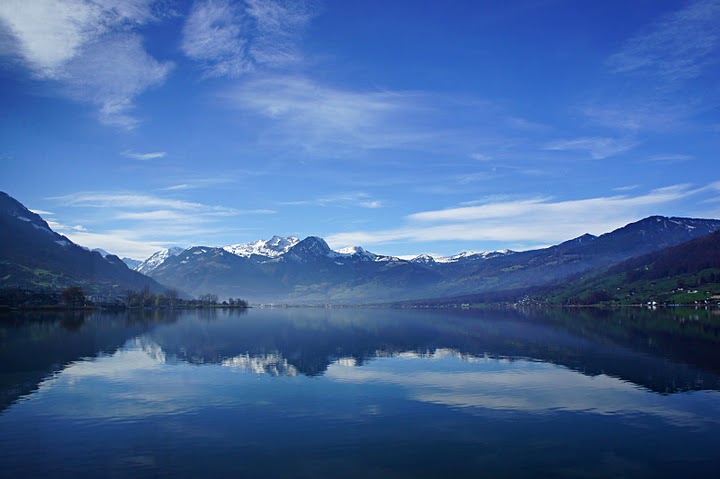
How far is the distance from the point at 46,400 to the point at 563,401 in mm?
49831

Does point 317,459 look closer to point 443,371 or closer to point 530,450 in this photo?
point 530,450

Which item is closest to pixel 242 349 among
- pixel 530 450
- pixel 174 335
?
pixel 174 335

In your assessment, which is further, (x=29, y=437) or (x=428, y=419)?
(x=428, y=419)

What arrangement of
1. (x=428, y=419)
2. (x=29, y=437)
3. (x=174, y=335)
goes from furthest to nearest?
(x=174, y=335) < (x=428, y=419) < (x=29, y=437)

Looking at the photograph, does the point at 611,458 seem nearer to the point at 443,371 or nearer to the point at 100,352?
the point at 443,371

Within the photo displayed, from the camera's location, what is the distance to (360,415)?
42.7 meters

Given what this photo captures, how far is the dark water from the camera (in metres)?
30.2

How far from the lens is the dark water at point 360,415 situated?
3017 cm

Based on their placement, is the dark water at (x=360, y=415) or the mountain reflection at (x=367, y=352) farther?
the mountain reflection at (x=367, y=352)

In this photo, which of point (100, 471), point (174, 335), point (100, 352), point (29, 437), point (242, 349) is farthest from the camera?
point (174, 335)

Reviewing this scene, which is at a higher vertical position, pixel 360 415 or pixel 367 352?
pixel 360 415

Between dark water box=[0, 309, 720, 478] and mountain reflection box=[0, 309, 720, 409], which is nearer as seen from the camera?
dark water box=[0, 309, 720, 478]

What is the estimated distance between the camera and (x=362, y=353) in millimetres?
88500

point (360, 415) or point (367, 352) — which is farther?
point (367, 352)
